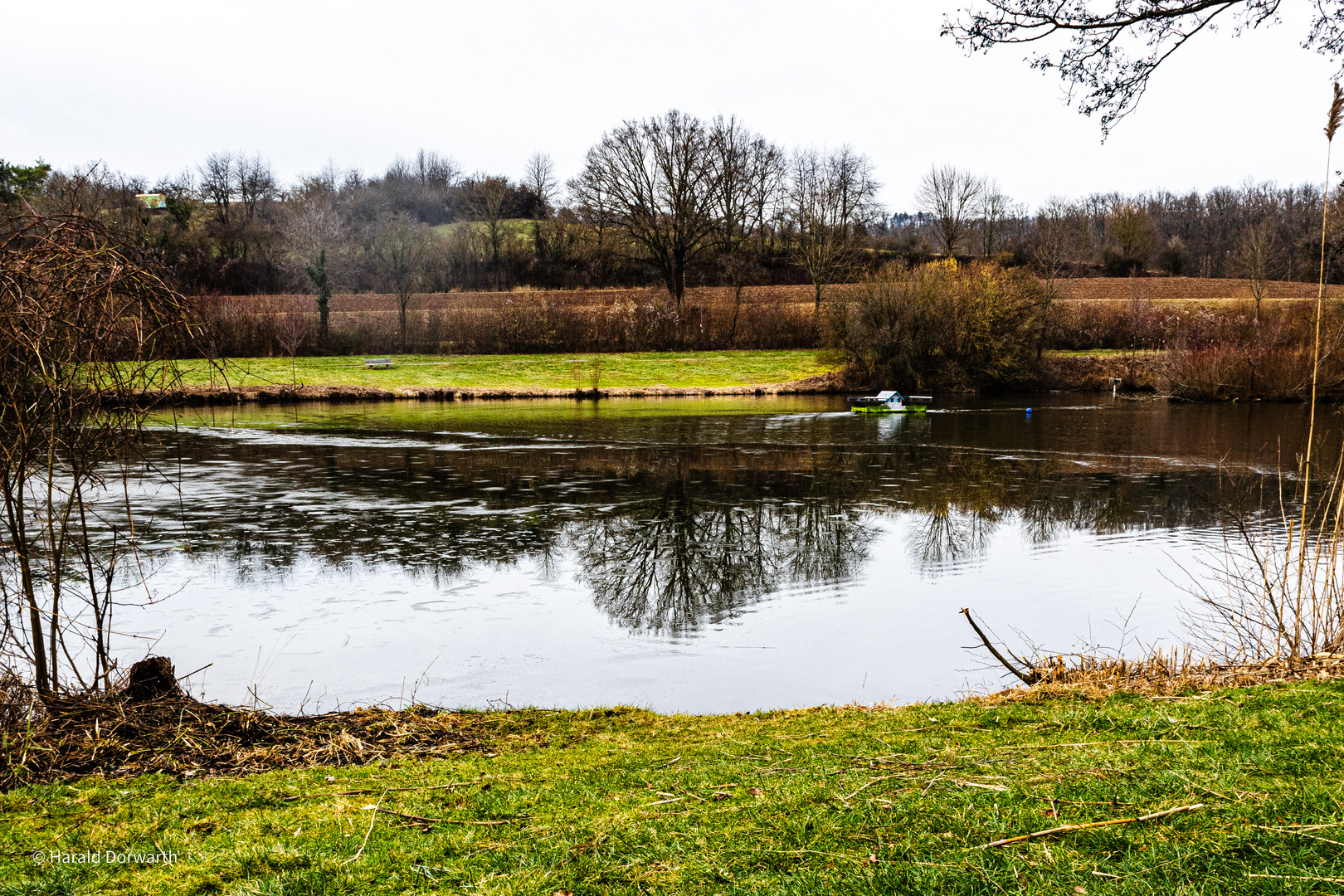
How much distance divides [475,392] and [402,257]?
1700cm

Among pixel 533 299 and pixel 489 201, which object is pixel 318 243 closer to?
pixel 533 299

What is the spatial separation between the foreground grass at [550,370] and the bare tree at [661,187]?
8.37 metres

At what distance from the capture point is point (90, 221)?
6.30m

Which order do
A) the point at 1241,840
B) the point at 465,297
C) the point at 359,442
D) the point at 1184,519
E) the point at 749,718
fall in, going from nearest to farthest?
the point at 1241,840 → the point at 749,718 → the point at 1184,519 → the point at 359,442 → the point at 465,297

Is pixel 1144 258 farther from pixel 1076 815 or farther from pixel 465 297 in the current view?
pixel 1076 815

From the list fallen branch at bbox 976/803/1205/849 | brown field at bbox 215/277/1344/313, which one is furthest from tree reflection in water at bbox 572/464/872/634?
brown field at bbox 215/277/1344/313

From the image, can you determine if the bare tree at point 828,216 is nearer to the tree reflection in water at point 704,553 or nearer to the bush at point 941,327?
the bush at point 941,327

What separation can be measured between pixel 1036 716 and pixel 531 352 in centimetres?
5689

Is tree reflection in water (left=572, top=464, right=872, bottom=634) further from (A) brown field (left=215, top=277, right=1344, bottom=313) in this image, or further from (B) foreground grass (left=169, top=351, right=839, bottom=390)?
(A) brown field (left=215, top=277, right=1344, bottom=313)

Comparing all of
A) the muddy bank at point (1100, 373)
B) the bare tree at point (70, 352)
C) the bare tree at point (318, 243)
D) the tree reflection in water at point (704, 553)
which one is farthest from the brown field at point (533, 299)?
the bare tree at point (70, 352)

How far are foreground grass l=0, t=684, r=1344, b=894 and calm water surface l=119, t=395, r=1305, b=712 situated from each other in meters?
3.06

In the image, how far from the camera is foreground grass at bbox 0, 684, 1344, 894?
3.80m

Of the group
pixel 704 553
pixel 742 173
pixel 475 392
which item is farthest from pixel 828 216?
pixel 704 553

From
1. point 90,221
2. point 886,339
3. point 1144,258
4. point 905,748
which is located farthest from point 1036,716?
point 1144,258
